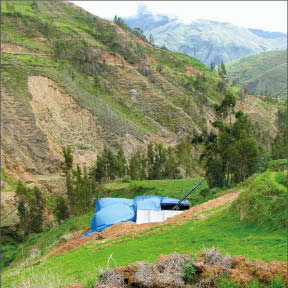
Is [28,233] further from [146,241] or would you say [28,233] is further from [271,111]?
[271,111]

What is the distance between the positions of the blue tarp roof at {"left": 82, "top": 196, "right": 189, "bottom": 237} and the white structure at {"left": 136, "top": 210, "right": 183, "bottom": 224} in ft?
2.35

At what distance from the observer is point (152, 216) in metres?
18.1

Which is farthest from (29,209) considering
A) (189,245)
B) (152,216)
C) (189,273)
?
(189,273)

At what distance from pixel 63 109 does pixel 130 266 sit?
48906mm

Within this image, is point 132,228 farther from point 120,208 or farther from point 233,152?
point 233,152

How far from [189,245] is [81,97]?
4854 centimetres

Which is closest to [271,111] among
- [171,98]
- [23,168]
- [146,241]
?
[171,98]

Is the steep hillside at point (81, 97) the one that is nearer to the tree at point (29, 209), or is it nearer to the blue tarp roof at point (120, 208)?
the tree at point (29, 209)

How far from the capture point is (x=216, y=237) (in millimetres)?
9992

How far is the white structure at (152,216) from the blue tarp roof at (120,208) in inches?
28.2

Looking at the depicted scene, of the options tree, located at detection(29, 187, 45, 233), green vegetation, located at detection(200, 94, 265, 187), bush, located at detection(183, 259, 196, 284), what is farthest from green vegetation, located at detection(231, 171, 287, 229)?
tree, located at detection(29, 187, 45, 233)

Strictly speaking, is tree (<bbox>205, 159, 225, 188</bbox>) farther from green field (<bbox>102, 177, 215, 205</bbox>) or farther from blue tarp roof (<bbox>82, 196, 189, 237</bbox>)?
blue tarp roof (<bbox>82, 196, 189, 237</bbox>)

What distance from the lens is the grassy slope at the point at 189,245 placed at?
7.90 metres

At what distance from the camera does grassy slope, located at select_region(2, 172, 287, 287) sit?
790 centimetres
